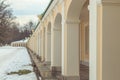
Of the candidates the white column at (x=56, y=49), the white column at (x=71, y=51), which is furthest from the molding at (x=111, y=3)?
the white column at (x=56, y=49)

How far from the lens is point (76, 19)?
35.9 feet

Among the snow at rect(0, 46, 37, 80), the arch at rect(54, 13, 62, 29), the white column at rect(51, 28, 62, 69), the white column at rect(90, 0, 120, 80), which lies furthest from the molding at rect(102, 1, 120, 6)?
the white column at rect(51, 28, 62, 69)

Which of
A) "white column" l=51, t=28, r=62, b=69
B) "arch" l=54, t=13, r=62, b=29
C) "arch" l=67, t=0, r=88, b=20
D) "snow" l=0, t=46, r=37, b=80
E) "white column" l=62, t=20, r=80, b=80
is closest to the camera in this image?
"arch" l=67, t=0, r=88, b=20

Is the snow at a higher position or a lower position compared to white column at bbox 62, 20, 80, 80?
lower

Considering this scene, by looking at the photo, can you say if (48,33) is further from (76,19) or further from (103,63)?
(103,63)

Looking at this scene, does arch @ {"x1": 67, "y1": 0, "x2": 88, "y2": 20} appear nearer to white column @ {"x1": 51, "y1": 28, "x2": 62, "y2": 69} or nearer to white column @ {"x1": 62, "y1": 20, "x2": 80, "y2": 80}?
white column @ {"x1": 62, "y1": 20, "x2": 80, "y2": 80}

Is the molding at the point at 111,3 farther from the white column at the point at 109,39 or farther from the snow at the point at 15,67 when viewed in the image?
the snow at the point at 15,67

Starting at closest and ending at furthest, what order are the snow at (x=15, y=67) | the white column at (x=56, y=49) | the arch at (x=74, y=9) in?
the arch at (x=74, y=9) → the snow at (x=15, y=67) → the white column at (x=56, y=49)

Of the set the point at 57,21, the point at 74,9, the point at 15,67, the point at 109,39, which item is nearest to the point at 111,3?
the point at 109,39

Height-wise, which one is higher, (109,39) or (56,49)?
(109,39)

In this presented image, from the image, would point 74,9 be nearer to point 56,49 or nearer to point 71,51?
point 71,51

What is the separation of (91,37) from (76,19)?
4138mm

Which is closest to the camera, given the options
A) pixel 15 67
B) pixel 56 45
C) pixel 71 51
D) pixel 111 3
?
pixel 111 3

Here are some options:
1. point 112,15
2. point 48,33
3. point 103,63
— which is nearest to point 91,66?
point 103,63
